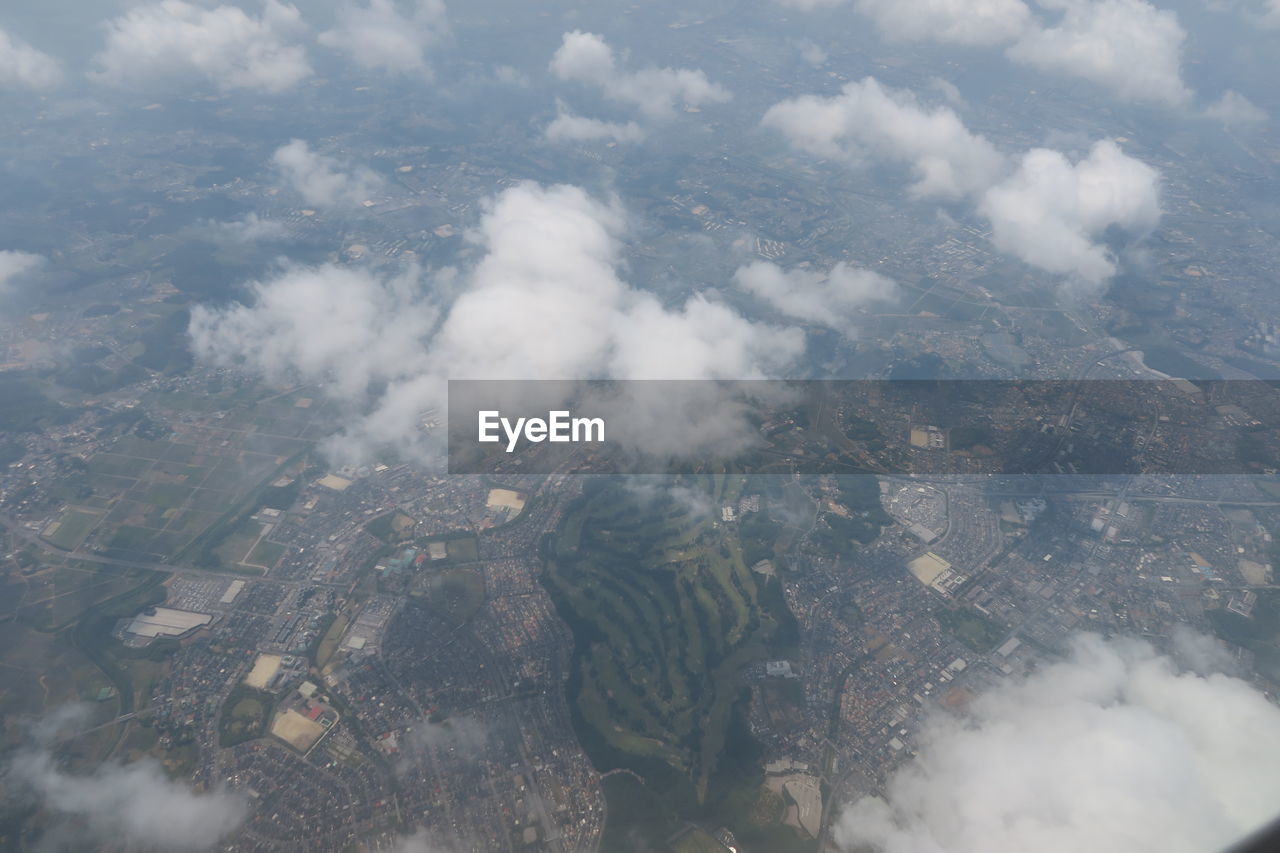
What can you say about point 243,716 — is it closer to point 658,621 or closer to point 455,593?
point 455,593

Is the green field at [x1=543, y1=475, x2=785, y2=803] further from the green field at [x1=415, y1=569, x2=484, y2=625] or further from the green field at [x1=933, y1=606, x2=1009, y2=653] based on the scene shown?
the green field at [x1=933, y1=606, x2=1009, y2=653]

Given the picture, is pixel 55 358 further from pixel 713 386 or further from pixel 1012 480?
pixel 1012 480

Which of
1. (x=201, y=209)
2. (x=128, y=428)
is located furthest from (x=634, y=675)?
(x=201, y=209)
